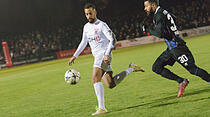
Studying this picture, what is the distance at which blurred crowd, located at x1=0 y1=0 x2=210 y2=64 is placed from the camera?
35.8 m

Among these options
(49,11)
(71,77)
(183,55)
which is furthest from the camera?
(49,11)

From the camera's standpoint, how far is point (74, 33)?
40.4 meters

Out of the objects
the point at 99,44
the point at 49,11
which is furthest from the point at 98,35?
the point at 49,11

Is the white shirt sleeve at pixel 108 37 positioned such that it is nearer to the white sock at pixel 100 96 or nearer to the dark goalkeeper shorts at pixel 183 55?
the white sock at pixel 100 96

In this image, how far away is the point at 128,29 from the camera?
37875mm

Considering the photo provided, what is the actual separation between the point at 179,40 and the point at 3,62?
32.1m

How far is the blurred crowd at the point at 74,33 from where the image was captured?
118ft

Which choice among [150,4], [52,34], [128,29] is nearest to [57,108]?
[150,4]

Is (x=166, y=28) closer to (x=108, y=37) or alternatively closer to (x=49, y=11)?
(x=108, y=37)

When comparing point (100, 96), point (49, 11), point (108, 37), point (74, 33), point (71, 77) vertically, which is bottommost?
point (74, 33)

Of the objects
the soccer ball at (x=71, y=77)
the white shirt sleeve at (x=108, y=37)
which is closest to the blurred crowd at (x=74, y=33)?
the soccer ball at (x=71, y=77)

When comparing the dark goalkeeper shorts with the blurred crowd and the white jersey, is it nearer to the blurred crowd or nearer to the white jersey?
the white jersey

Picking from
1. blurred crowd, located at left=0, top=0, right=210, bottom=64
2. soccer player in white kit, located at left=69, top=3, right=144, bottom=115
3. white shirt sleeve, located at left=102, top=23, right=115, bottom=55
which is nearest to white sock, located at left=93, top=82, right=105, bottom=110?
soccer player in white kit, located at left=69, top=3, right=144, bottom=115

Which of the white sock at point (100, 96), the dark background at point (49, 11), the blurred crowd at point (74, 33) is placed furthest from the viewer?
the dark background at point (49, 11)
